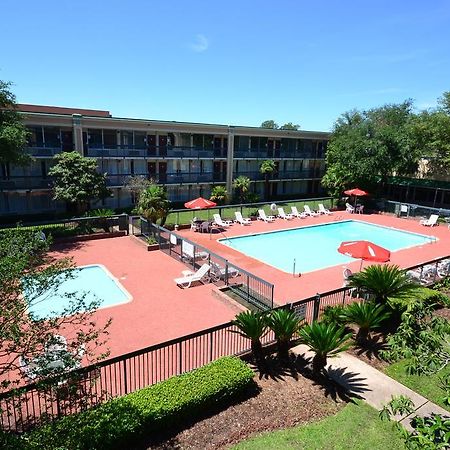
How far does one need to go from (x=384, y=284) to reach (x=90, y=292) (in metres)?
10.9

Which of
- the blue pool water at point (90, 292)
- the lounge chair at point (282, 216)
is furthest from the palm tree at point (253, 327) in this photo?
the lounge chair at point (282, 216)

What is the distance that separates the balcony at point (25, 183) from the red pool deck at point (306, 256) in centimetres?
1192

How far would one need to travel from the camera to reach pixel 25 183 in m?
28.1

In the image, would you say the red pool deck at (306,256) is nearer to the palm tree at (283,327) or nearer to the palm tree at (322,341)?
the palm tree at (283,327)

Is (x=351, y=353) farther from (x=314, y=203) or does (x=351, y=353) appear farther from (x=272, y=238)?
(x=314, y=203)

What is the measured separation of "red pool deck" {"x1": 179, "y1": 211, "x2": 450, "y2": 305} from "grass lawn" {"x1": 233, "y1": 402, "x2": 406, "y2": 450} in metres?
6.56

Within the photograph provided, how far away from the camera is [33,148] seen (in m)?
27.8

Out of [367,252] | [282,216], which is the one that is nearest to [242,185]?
[282,216]

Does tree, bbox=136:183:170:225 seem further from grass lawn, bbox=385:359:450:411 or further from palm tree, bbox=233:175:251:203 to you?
grass lawn, bbox=385:359:450:411

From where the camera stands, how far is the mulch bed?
24.1 feet

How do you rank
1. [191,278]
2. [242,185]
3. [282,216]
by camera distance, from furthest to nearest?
1. [242,185]
2. [282,216]
3. [191,278]

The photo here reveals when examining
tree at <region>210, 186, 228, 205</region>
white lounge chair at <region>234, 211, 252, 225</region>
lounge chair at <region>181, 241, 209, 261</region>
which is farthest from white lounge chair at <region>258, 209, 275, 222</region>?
lounge chair at <region>181, 241, 209, 261</region>

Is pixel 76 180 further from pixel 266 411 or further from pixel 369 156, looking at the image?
pixel 369 156

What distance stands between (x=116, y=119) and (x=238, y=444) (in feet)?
92.7
